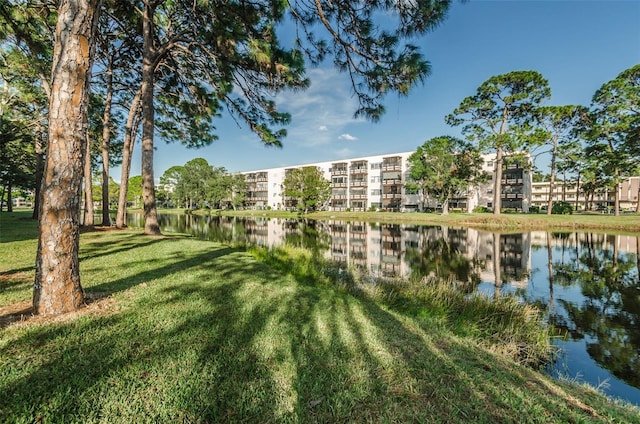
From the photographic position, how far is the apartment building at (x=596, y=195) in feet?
191

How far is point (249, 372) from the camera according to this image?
269 centimetres

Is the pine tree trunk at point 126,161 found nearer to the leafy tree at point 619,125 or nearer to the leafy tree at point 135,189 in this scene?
the leafy tree at point 619,125

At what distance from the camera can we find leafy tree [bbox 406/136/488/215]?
38.2 m

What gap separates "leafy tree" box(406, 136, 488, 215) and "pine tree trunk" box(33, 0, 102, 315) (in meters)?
40.6

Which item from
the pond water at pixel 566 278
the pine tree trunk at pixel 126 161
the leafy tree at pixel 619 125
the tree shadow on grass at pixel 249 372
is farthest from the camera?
the leafy tree at pixel 619 125

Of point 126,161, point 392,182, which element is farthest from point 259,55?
point 392,182

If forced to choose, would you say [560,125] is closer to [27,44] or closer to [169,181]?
[27,44]

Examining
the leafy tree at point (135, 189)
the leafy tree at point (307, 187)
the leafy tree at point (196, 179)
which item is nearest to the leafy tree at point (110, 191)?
the leafy tree at point (135, 189)

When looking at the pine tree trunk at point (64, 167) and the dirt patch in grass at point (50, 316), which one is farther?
the pine tree trunk at point (64, 167)

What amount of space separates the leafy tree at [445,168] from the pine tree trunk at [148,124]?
36.6m

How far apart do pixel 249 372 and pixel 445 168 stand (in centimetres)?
4193

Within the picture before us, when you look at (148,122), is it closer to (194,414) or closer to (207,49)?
(207,49)

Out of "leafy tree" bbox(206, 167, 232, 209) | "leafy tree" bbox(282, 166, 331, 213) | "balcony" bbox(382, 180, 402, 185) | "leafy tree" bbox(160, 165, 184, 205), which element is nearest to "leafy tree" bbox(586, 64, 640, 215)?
"balcony" bbox(382, 180, 402, 185)

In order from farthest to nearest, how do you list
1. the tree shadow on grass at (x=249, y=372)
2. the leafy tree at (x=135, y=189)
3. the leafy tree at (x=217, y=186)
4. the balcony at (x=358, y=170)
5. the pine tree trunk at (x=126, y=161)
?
the leafy tree at (x=135, y=189) → the balcony at (x=358, y=170) → the leafy tree at (x=217, y=186) → the pine tree trunk at (x=126, y=161) → the tree shadow on grass at (x=249, y=372)
